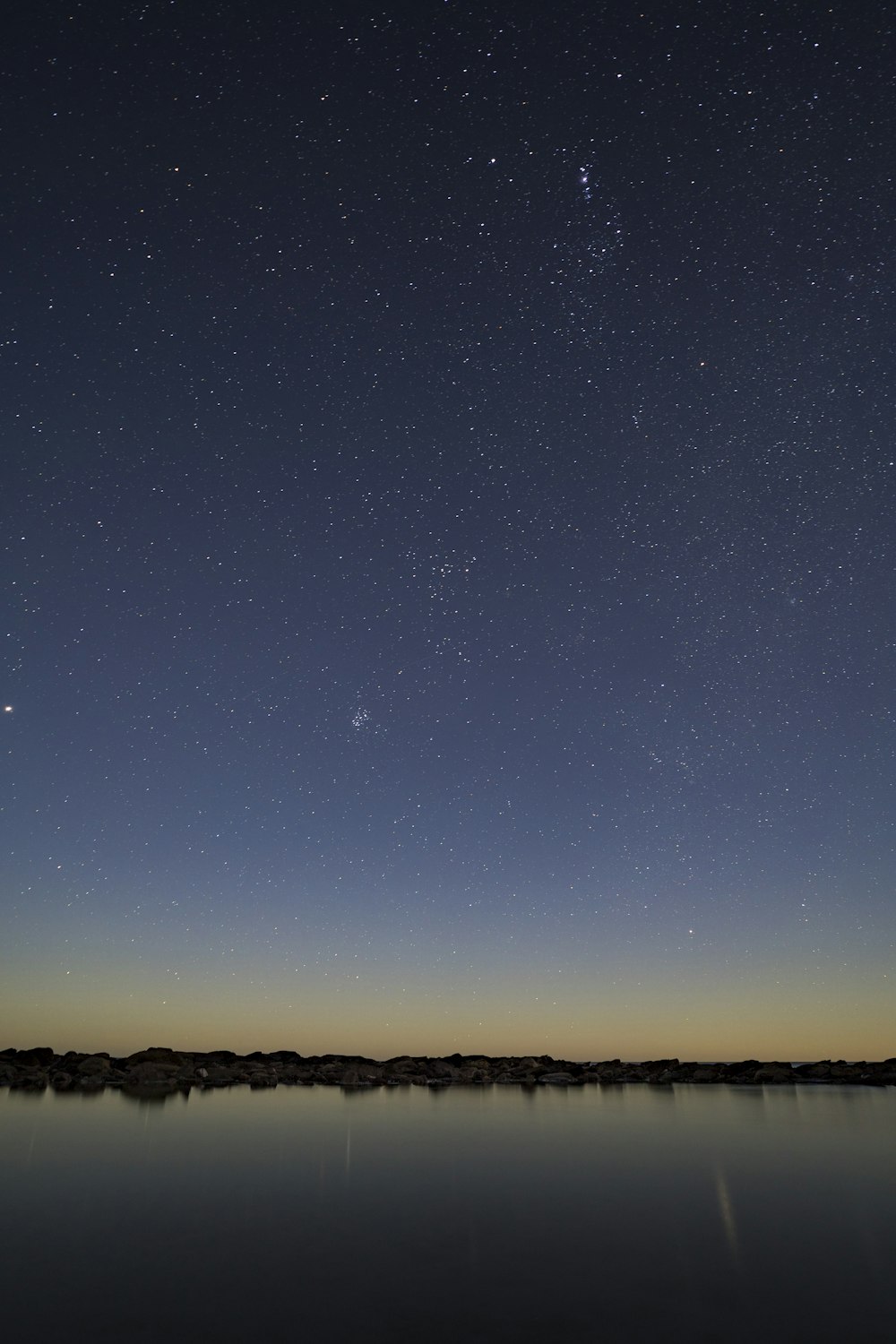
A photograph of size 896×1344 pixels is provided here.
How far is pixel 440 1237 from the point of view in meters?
15.8

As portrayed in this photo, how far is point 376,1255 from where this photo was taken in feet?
47.2

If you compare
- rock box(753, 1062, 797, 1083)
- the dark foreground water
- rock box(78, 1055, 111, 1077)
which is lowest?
rock box(753, 1062, 797, 1083)

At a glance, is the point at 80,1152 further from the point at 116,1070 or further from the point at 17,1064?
the point at 17,1064

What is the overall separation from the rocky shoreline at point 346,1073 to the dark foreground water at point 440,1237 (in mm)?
45409

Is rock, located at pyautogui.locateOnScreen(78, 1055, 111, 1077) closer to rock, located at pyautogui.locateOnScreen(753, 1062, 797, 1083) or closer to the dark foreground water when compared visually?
the dark foreground water

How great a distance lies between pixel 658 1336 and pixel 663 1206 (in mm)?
11211

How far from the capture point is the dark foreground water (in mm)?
10773

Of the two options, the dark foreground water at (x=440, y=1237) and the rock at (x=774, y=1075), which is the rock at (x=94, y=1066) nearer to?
the dark foreground water at (x=440, y=1237)

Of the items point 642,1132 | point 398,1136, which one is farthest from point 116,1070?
point 642,1132

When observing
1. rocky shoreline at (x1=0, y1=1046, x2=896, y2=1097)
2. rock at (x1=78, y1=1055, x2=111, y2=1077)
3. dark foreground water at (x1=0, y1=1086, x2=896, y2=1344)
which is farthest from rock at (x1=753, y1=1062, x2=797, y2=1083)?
rock at (x1=78, y1=1055, x2=111, y2=1077)

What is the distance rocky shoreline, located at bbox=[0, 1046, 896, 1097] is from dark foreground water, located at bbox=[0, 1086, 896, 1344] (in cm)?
4541

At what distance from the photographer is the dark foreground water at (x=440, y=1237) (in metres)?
10.8

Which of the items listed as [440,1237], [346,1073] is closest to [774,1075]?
[346,1073]

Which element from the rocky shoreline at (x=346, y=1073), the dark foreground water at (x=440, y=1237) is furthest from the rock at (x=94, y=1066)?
the dark foreground water at (x=440, y=1237)
